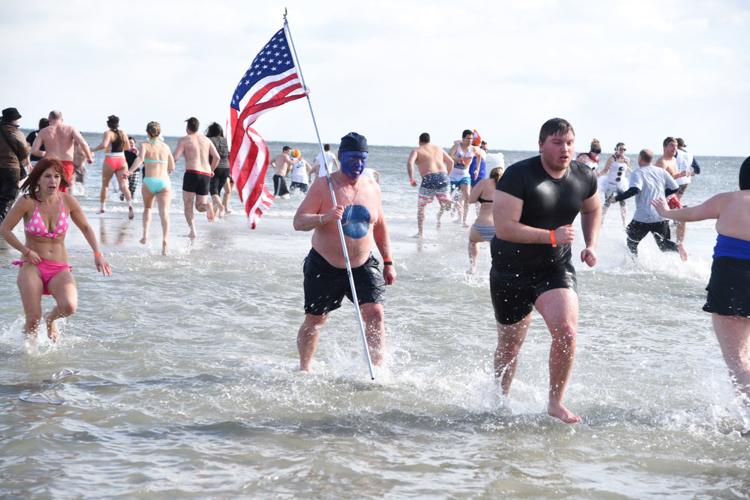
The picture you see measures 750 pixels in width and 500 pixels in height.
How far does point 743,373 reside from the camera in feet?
18.5

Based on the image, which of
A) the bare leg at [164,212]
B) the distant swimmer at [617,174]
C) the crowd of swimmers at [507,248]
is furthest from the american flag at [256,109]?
the distant swimmer at [617,174]

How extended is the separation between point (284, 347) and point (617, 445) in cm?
344

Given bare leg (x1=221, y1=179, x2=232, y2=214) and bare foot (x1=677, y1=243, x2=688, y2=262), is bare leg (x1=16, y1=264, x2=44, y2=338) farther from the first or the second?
bare leg (x1=221, y1=179, x2=232, y2=214)

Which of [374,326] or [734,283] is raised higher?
[734,283]

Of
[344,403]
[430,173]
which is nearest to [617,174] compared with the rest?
[430,173]

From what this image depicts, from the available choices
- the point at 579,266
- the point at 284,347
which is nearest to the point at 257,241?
the point at 579,266

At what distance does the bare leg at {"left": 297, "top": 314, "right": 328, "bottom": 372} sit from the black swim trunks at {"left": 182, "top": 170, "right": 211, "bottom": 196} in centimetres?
793

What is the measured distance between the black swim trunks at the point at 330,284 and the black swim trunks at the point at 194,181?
8174 mm

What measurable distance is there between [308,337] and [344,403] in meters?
0.74

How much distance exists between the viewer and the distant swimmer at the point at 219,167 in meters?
16.0

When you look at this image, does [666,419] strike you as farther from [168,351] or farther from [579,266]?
[579,266]

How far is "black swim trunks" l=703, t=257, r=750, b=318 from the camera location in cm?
558

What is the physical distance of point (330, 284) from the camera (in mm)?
6531

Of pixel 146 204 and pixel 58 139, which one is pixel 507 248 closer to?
pixel 146 204
